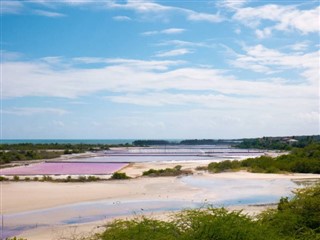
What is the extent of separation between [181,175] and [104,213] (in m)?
21.9

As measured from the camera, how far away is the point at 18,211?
26.0 m

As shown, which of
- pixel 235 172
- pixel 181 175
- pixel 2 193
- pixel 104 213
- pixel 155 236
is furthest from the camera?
pixel 235 172

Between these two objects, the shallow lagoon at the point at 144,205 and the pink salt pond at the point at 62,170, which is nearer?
the shallow lagoon at the point at 144,205

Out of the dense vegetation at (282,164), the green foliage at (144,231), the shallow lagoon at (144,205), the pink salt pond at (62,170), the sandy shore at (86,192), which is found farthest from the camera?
the pink salt pond at (62,170)

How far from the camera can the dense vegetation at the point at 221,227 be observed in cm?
914

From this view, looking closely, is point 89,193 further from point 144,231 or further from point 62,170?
point 144,231

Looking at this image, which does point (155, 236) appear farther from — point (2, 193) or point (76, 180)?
point (76, 180)

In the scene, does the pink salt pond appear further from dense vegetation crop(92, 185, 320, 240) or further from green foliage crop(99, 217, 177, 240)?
green foliage crop(99, 217, 177, 240)

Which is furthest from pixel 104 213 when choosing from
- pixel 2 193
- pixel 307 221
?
pixel 307 221

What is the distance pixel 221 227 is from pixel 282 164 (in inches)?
1647

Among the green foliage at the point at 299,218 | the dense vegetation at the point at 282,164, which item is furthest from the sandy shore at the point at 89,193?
the green foliage at the point at 299,218

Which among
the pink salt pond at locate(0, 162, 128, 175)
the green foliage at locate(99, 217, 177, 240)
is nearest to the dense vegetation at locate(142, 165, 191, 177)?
the pink salt pond at locate(0, 162, 128, 175)

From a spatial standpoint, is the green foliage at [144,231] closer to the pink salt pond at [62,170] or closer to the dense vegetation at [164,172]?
the dense vegetation at [164,172]

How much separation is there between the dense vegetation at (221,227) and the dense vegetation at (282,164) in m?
37.0
